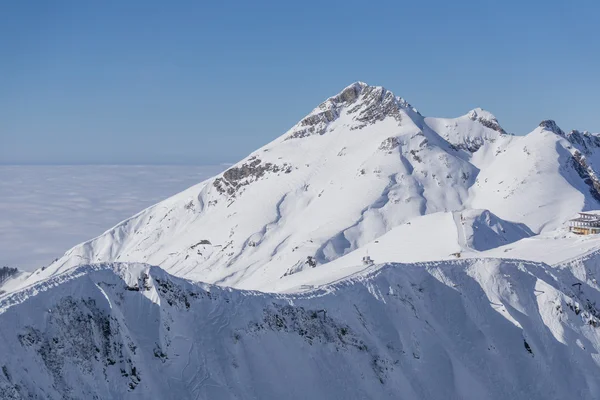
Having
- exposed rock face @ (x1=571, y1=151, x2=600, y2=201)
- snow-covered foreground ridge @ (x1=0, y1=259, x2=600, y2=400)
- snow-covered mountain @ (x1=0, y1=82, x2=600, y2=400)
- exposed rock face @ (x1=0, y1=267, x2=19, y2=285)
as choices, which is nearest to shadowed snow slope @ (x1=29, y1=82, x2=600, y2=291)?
exposed rock face @ (x1=571, y1=151, x2=600, y2=201)

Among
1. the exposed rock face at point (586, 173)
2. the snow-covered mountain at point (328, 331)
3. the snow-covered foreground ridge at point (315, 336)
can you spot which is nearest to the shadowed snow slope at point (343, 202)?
the exposed rock face at point (586, 173)

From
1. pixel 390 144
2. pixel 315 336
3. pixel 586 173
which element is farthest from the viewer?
pixel 390 144

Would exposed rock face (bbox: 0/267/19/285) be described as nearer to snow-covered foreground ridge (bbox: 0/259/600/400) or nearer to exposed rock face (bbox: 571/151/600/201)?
exposed rock face (bbox: 571/151/600/201)

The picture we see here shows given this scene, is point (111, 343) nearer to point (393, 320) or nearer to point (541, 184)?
point (393, 320)

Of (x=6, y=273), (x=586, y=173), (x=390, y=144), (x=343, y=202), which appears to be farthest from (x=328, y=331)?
(x=6, y=273)

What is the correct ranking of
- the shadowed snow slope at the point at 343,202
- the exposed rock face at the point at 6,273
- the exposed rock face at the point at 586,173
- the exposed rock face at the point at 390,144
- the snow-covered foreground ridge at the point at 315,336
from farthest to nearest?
the exposed rock face at the point at 390,144 < the exposed rock face at the point at 6,273 < the exposed rock face at the point at 586,173 < the shadowed snow slope at the point at 343,202 < the snow-covered foreground ridge at the point at 315,336

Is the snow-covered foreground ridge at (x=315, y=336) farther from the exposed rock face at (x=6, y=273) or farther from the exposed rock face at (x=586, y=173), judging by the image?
the exposed rock face at (x=6, y=273)

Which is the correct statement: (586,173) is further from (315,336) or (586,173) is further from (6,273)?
(315,336)

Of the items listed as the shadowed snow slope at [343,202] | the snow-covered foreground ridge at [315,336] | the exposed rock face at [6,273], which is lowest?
the snow-covered foreground ridge at [315,336]
